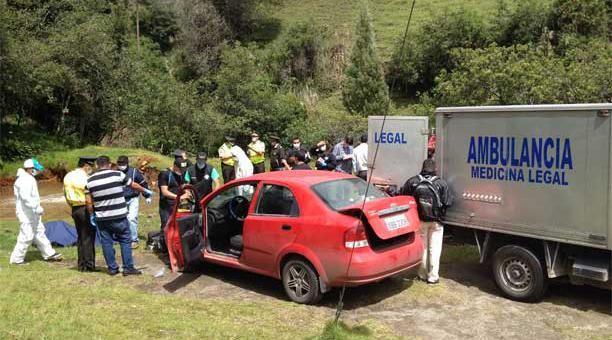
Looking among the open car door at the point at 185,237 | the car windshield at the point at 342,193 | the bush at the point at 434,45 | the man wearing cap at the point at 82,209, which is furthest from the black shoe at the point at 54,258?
the bush at the point at 434,45

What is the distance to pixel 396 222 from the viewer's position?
6.69 m

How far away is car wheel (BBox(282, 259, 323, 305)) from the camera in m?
6.66

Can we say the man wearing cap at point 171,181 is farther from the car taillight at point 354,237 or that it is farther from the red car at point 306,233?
the car taillight at point 354,237

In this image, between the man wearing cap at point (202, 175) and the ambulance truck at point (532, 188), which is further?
the man wearing cap at point (202, 175)

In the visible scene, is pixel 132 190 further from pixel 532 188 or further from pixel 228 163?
pixel 532 188

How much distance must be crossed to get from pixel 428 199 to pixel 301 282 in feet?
6.71

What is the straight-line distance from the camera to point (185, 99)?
25219mm

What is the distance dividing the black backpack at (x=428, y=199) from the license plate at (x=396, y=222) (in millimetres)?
831

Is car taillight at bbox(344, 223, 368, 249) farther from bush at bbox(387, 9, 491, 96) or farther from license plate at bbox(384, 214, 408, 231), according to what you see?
bush at bbox(387, 9, 491, 96)

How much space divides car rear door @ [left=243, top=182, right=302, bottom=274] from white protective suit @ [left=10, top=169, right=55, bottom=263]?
3.52 meters

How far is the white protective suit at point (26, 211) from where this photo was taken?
8.53 m

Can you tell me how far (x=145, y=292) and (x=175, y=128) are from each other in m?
18.4

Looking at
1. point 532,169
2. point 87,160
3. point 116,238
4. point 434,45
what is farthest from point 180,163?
point 434,45

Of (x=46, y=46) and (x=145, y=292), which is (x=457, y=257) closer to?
(x=145, y=292)
